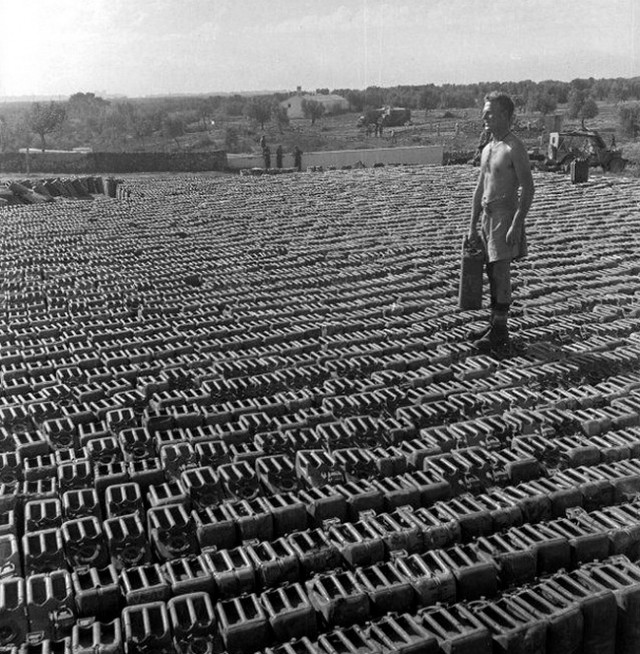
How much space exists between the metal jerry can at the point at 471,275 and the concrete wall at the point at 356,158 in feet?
75.4

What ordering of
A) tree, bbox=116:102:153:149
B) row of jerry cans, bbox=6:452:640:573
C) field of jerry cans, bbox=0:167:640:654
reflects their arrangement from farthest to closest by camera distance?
tree, bbox=116:102:153:149 < row of jerry cans, bbox=6:452:640:573 < field of jerry cans, bbox=0:167:640:654

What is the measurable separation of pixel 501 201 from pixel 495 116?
63 cm

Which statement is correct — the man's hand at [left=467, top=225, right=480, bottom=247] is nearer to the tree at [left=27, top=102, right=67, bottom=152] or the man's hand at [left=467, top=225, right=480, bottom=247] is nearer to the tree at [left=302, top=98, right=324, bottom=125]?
the tree at [left=27, top=102, right=67, bottom=152]

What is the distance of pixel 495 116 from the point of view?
5.52m

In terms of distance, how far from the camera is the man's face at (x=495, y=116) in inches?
217

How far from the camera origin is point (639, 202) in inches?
537

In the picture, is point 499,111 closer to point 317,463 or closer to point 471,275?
point 471,275

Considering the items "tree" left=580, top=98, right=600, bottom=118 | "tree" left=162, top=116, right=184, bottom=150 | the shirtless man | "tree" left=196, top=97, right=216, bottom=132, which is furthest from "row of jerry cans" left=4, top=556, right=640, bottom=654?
"tree" left=196, top=97, right=216, bottom=132

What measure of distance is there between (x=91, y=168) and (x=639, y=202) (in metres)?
21.3

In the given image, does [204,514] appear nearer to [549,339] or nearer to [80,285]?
[549,339]

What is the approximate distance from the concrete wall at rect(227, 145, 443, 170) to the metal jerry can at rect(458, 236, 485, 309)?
75.4 ft

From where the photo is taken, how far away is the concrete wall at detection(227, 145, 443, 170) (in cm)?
2906

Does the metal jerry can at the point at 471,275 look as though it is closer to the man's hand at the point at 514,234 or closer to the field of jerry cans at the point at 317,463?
the field of jerry cans at the point at 317,463

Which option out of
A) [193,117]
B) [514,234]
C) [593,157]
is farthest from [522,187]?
[193,117]
